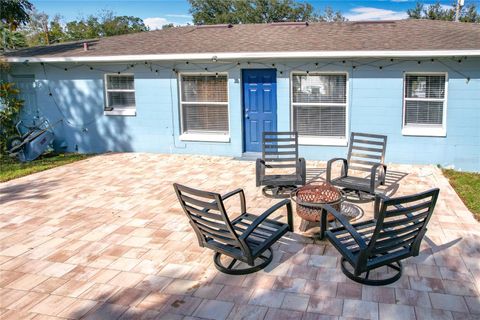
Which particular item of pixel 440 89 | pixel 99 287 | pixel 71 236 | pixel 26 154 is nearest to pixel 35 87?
pixel 26 154

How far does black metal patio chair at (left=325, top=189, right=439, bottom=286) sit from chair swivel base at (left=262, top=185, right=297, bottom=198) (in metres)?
2.57

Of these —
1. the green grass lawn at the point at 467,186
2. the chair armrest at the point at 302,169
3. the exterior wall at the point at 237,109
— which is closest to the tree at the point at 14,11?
the exterior wall at the point at 237,109

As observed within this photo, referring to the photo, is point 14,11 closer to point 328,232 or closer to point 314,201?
point 314,201

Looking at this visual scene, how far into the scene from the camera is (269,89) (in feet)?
32.1

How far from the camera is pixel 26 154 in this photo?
10.4 metres

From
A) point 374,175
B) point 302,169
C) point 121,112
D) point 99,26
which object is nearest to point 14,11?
point 121,112

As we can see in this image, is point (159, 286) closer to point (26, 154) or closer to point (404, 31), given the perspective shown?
point (26, 154)

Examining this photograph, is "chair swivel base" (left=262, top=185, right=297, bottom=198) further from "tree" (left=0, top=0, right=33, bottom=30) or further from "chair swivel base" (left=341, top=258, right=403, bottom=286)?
"tree" (left=0, top=0, right=33, bottom=30)

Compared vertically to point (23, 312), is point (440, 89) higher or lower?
higher

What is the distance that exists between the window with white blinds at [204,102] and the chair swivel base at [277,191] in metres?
3.49

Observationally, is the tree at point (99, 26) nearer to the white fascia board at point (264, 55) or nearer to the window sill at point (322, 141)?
the white fascia board at point (264, 55)

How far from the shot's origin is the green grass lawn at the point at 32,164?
8.95 metres

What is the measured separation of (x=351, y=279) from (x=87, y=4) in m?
40.4

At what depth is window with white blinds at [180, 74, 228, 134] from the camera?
33.4 feet
